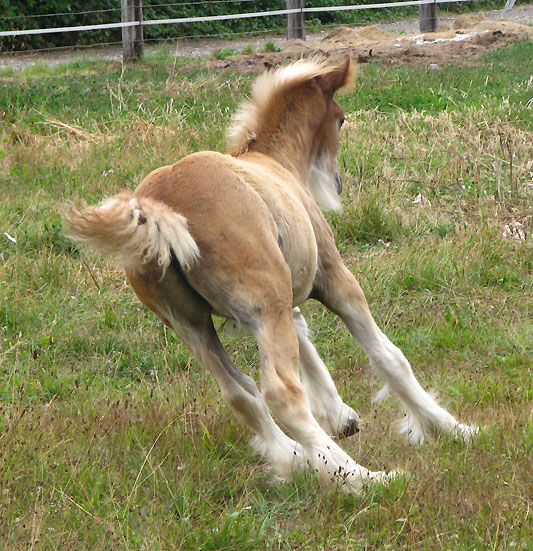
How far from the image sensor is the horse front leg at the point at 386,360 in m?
4.44

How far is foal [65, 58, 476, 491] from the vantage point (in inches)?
142

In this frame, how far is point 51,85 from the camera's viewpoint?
13.7m

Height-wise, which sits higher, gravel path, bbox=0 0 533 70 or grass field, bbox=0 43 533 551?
gravel path, bbox=0 0 533 70

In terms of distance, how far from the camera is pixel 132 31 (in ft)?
54.5

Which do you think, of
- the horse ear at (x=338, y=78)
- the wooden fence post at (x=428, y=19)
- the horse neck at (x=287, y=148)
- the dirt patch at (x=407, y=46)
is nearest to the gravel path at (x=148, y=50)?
the dirt patch at (x=407, y=46)

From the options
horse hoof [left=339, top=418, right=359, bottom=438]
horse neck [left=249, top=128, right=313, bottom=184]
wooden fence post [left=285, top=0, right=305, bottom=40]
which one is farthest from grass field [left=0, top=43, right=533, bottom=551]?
wooden fence post [left=285, top=0, right=305, bottom=40]

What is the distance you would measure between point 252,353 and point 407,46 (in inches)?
489

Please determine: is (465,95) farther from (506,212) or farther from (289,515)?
(289,515)

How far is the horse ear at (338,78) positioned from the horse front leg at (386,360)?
1.21m

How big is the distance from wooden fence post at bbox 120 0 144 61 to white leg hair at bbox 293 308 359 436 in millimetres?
12980

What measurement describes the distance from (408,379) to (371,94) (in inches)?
316

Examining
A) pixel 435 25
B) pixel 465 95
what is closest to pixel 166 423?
pixel 465 95

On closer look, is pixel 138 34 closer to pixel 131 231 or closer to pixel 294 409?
pixel 131 231

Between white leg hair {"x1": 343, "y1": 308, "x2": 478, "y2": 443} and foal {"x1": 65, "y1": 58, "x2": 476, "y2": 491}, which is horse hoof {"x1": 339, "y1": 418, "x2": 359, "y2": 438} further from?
white leg hair {"x1": 343, "y1": 308, "x2": 478, "y2": 443}
